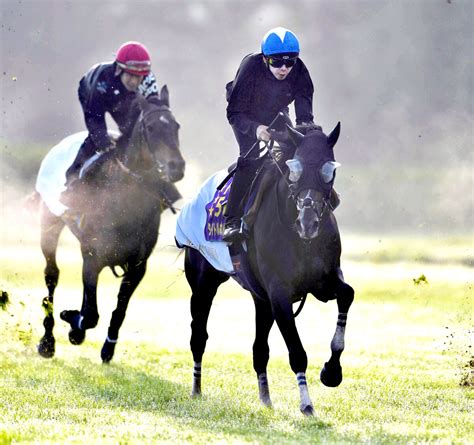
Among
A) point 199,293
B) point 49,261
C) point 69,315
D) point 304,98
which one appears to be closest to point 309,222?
point 304,98

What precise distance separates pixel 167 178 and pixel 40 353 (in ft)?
13.1

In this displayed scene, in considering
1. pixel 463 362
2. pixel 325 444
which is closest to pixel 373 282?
pixel 463 362

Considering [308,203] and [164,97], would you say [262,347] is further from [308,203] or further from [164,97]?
[164,97]

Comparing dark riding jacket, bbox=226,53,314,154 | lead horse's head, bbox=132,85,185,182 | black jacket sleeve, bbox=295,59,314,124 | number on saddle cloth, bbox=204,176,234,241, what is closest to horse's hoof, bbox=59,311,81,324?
lead horse's head, bbox=132,85,185,182

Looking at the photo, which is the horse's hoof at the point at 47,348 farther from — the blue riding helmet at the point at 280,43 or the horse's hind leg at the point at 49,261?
the blue riding helmet at the point at 280,43

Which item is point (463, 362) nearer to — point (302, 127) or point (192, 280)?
point (192, 280)

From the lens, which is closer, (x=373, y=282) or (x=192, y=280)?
(x=192, y=280)

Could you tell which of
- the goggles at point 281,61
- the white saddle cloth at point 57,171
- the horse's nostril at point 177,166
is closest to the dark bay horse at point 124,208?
the horse's nostril at point 177,166

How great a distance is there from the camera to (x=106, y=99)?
14.1 metres

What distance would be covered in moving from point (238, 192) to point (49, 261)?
20.1 ft

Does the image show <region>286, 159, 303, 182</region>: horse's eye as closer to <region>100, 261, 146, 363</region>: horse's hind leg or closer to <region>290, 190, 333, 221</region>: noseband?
<region>290, 190, 333, 221</region>: noseband

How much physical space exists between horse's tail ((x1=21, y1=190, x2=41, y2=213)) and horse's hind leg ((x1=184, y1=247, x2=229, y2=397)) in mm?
4852

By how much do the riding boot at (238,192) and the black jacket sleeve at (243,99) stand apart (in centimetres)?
32

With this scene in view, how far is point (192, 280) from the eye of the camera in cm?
1198
